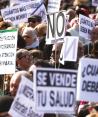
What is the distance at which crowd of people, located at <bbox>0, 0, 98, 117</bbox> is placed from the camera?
7.74 metres

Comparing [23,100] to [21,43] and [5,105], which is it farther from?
[21,43]

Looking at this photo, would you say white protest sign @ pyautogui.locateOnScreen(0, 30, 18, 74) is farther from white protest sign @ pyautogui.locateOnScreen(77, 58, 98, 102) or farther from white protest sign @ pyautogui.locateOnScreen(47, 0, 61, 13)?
white protest sign @ pyautogui.locateOnScreen(47, 0, 61, 13)

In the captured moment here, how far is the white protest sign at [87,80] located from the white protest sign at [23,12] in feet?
23.6

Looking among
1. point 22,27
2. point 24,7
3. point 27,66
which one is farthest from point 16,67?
point 24,7

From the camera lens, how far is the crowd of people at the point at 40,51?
7737 millimetres

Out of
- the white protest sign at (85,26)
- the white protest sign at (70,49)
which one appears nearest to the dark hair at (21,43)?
the white protest sign at (85,26)

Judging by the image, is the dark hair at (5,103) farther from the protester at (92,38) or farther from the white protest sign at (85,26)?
the white protest sign at (85,26)

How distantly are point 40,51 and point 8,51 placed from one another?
0.96 m

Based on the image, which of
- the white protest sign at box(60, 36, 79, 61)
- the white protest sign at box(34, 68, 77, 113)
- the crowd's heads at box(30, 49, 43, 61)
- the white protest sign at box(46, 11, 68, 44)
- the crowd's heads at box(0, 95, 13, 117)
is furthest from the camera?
the crowd's heads at box(30, 49, 43, 61)

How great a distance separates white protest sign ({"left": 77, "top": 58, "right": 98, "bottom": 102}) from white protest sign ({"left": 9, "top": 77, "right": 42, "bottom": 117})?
490 mm

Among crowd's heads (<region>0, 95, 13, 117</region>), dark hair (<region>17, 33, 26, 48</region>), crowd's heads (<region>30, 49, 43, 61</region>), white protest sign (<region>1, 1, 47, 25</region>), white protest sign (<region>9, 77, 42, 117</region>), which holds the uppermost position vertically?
white protest sign (<region>9, 77, 42, 117</region>)

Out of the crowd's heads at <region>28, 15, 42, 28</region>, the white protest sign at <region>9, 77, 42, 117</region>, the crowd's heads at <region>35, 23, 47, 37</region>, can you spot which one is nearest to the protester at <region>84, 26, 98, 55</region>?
the crowd's heads at <region>35, 23, 47, 37</region>

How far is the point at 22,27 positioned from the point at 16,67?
297 centimetres

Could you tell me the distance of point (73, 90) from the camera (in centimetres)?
677
